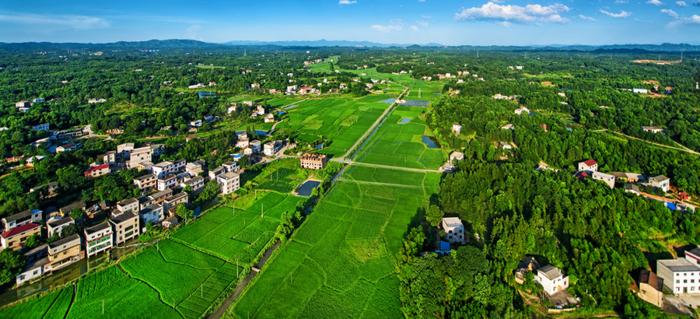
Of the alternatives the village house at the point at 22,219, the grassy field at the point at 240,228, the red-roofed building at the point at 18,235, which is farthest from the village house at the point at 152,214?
the village house at the point at 22,219

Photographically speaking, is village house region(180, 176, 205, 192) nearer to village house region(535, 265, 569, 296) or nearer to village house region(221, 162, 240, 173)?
village house region(221, 162, 240, 173)

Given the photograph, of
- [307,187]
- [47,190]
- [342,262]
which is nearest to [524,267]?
[342,262]

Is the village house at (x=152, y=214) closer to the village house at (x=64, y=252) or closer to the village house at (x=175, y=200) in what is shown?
the village house at (x=175, y=200)

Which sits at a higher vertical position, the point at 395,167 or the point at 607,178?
the point at 607,178

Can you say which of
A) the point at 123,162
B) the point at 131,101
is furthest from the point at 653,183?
the point at 131,101

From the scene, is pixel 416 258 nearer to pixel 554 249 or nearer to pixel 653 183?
pixel 554 249

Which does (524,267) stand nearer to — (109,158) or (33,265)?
(33,265)
